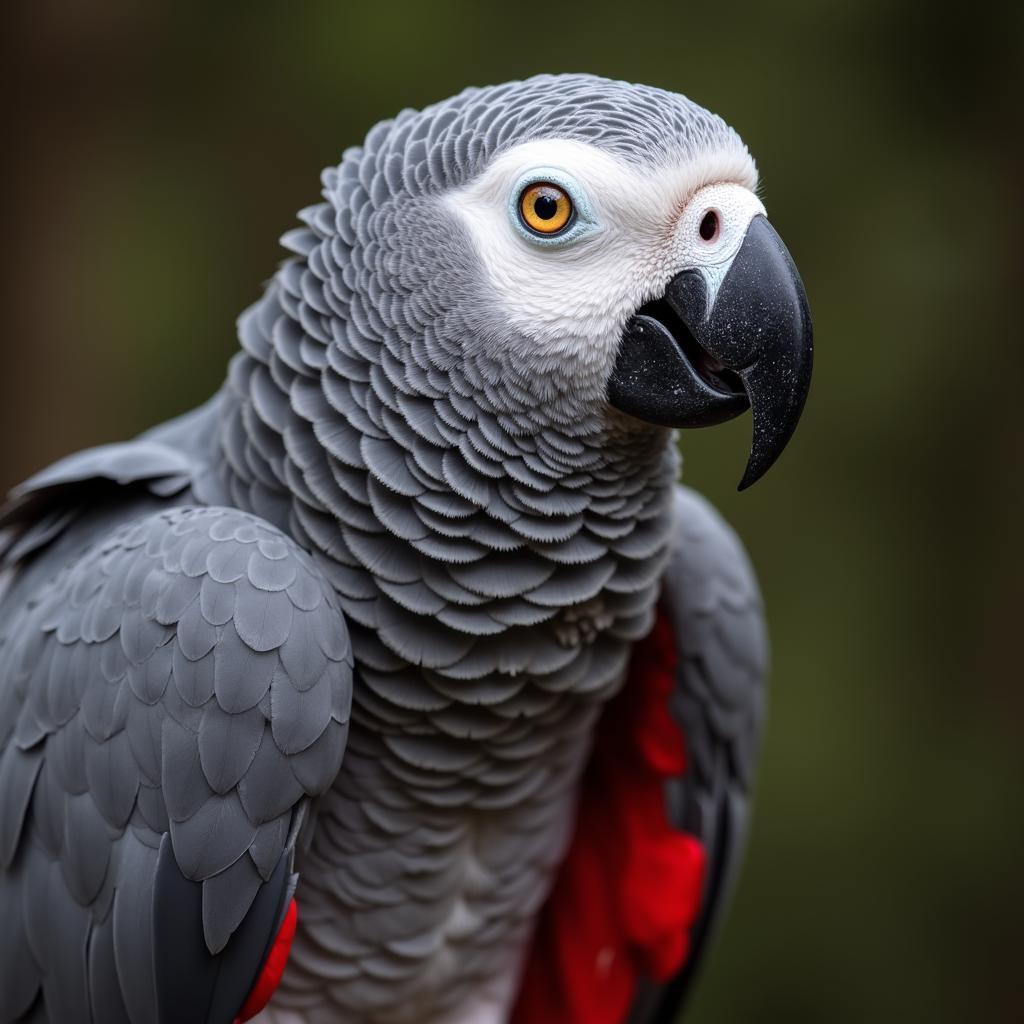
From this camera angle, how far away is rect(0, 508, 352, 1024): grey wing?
1.03 m

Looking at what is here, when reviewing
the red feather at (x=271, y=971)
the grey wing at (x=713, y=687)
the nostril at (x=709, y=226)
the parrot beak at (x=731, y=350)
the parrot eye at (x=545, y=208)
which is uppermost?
the nostril at (x=709, y=226)

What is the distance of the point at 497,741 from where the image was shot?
122cm

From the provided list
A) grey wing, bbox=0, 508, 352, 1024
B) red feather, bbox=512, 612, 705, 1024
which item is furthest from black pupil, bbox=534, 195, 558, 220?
red feather, bbox=512, 612, 705, 1024

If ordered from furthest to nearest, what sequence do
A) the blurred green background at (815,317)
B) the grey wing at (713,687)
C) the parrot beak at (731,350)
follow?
1. the blurred green background at (815,317)
2. the grey wing at (713,687)
3. the parrot beak at (731,350)

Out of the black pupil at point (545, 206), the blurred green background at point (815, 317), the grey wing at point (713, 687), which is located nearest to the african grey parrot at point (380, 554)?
the black pupil at point (545, 206)

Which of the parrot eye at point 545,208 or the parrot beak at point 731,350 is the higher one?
the parrot eye at point 545,208

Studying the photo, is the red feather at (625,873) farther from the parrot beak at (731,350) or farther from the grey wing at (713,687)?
the parrot beak at (731,350)

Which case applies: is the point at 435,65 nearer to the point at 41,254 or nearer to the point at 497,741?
the point at 41,254

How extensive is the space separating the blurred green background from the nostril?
1.63 m

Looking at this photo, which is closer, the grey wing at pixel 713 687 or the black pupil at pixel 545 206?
the black pupil at pixel 545 206

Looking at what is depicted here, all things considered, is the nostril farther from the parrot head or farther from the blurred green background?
the blurred green background

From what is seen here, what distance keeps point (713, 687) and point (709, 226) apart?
65 cm

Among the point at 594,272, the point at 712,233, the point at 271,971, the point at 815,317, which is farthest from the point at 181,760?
the point at 815,317

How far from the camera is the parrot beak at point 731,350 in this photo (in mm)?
1003
